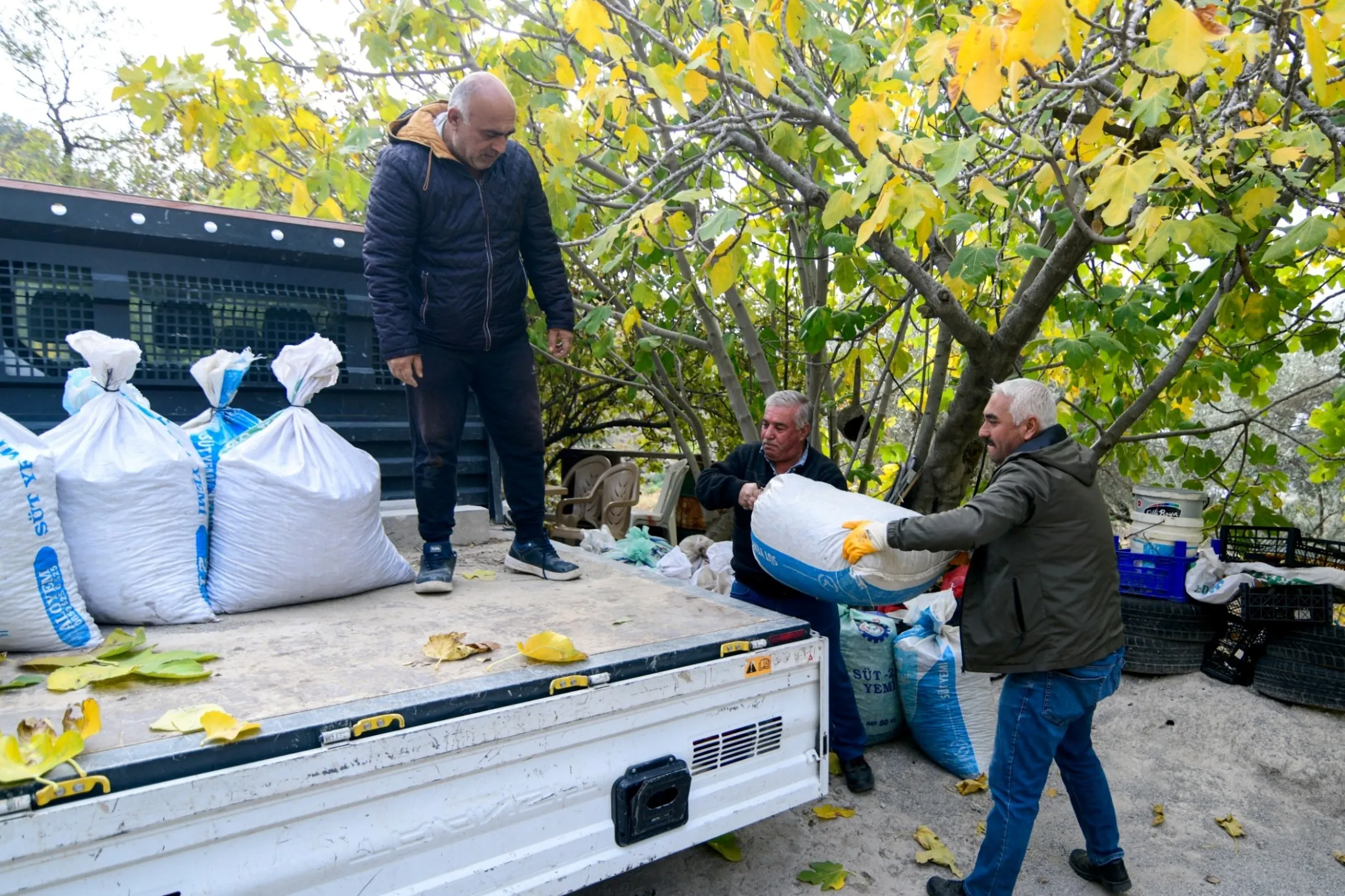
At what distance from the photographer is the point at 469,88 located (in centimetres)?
281

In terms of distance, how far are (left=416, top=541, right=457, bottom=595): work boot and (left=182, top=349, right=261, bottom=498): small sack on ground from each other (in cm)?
68

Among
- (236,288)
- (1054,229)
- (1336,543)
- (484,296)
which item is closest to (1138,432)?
(1336,543)

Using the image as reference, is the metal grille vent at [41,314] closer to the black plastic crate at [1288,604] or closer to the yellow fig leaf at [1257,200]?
the yellow fig leaf at [1257,200]

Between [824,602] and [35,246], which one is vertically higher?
[35,246]

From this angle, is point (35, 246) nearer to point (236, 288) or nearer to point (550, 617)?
point (236, 288)

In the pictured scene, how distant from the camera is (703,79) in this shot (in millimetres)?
2822

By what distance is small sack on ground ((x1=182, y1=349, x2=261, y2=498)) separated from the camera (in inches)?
103

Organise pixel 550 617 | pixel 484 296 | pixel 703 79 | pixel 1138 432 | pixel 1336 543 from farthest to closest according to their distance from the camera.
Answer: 1. pixel 1138 432
2. pixel 1336 543
3. pixel 484 296
4. pixel 703 79
5. pixel 550 617

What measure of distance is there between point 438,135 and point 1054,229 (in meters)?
3.39

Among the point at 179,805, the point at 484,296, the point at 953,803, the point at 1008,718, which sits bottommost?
the point at 953,803

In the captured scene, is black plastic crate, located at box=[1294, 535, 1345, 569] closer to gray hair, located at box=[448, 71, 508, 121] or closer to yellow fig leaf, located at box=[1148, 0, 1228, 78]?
yellow fig leaf, located at box=[1148, 0, 1228, 78]

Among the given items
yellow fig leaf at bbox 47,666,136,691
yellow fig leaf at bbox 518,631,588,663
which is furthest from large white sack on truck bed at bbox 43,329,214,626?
yellow fig leaf at bbox 518,631,588,663

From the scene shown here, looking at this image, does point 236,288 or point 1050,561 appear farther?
point 236,288

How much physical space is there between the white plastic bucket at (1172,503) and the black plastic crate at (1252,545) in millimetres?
197
